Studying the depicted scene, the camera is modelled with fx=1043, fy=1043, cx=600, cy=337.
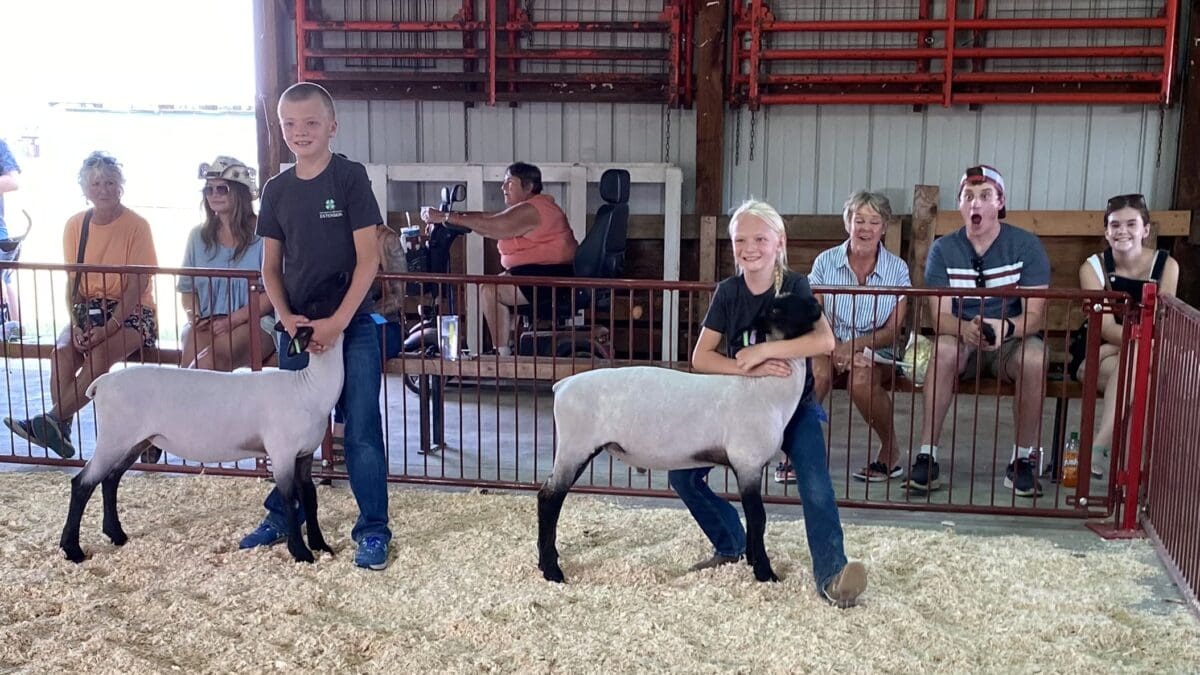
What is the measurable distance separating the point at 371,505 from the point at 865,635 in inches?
74.1

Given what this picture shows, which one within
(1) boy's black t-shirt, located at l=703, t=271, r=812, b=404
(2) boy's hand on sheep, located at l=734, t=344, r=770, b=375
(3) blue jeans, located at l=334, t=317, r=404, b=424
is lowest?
(3) blue jeans, located at l=334, t=317, r=404, b=424

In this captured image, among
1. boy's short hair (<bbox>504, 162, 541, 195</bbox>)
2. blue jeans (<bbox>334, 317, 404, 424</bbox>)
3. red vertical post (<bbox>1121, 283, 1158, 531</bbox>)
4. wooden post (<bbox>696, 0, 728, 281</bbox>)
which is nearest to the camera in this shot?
red vertical post (<bbox>1121, 283, 1158, 531</bbox>)

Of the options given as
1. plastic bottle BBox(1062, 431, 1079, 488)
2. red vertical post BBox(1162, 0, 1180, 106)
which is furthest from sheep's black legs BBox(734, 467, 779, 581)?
red vertical post BBox(1162, 0, 1180, 106)

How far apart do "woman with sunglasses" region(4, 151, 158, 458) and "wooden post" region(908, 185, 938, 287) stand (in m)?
5.42

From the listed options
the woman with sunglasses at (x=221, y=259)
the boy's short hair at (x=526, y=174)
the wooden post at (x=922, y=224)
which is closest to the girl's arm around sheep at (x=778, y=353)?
the woman with sunglasses at (x=221, y=259)

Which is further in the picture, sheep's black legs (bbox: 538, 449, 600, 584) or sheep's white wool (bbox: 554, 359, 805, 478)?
sheep's black legs (bbox: 538, 449, 600, 584)

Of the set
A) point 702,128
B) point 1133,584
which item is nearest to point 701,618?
point 1133,584

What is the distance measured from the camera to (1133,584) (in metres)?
3.84

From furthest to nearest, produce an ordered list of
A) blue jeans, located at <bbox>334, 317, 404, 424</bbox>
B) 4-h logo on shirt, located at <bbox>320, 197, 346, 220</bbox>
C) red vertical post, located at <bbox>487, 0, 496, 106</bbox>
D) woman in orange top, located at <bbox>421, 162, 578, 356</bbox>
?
red vertical post, located at <bbox>487, 0, 496, 106</bbox>, woman in orange top, located at <bbox>421, 162, 578, 356</bbox>, blue jeans, located at <bbox>334, 317, 404, 424</bbox>, 4-h logo on shirt, located at <bbox>320, 197, 346, 220</bbox>

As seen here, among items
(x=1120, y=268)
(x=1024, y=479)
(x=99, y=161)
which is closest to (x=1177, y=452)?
(x=1024, y=479)

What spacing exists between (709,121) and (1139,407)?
4.73 m

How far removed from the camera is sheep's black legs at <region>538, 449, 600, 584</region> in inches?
145

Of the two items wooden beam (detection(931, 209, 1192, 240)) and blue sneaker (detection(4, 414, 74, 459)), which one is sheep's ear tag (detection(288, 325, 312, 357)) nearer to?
blue sneaker (detection(4, 414, 74, 459))

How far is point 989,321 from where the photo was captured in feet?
16.7
